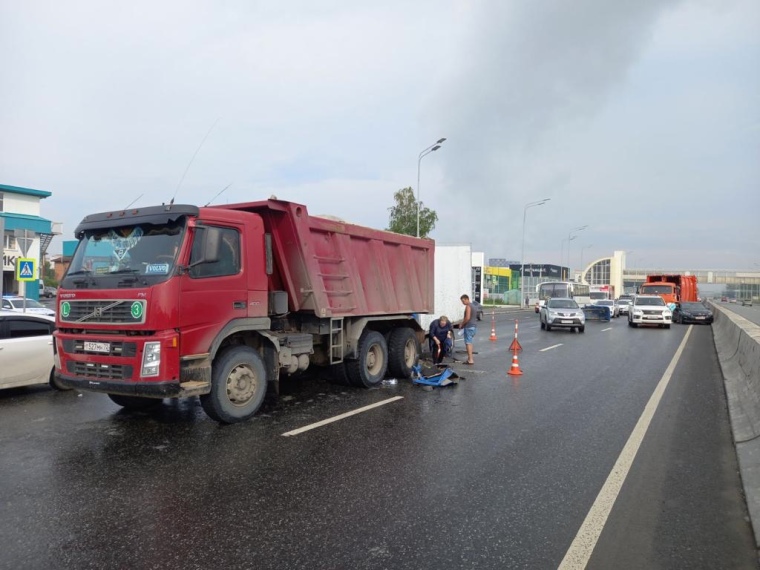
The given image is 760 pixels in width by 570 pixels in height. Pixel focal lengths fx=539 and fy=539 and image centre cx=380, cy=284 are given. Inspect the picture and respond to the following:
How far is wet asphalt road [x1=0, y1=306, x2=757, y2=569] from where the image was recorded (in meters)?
3.53

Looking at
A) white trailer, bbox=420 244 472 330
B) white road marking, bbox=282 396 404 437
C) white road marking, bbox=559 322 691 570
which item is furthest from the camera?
white trailer, bbox=420 244 472 330

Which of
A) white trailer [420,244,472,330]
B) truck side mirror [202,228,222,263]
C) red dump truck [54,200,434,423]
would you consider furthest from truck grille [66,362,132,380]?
white trailer [420,244,472,330]

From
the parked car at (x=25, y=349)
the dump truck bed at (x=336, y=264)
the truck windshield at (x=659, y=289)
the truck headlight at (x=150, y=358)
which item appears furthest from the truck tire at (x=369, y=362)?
the truck windshield at (x=659, y=289)

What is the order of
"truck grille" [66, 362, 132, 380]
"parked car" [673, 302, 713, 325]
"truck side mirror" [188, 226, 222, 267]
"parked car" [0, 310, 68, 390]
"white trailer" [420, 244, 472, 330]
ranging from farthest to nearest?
"parked car" [673, 302, 713, 325] < "white trailer" [420, 244, 472, 330] < "parked car" [0, 310, 68, 390] < "truck side mirror" [188, 226, 222, 267] < "truck grille" [66, 362, 132, 380]

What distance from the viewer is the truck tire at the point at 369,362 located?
9.24 m

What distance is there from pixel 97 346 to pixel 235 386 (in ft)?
5.35

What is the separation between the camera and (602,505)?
4.27 meters

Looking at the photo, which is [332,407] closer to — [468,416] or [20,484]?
[468,416]

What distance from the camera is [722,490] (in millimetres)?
4664

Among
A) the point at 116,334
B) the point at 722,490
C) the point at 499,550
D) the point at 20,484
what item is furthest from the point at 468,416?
the point at 20,484

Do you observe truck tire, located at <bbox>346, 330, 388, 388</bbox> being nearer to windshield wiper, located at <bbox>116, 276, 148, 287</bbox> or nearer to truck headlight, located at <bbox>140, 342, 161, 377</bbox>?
truck headlight, located at <bbox>140, 342, 161, 377</bbox>

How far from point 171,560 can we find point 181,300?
3.16 m

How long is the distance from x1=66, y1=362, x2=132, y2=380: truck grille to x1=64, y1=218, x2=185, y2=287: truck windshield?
92 cm

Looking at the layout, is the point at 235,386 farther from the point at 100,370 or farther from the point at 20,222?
the point at 20,222
